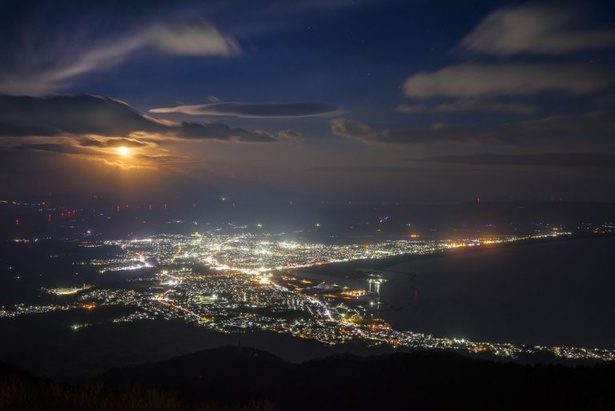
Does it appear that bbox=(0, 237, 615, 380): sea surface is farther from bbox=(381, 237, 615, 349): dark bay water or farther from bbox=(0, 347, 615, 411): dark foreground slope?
bbox=(0, 347, 615, 411): dark foreground slope

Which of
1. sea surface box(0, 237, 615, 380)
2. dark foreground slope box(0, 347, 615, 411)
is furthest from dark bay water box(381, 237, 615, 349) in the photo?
dark foreground slope box(0, 347, 615, 411)

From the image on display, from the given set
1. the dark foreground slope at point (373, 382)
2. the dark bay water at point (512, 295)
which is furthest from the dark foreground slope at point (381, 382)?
the dark bay water at point (512, 295)

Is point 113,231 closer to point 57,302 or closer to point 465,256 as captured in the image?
point 57,302

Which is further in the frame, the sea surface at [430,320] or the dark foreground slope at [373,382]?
the sea surface at [430,320]

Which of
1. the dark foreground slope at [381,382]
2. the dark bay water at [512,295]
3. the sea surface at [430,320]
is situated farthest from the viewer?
the dark bay water at [512,295]

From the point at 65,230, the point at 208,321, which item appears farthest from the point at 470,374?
the point at 65,230

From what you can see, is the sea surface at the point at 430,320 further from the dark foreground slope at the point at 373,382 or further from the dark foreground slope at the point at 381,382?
the dark foreground slope at the point at 381,382

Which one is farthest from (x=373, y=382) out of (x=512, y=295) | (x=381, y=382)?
(x=512, y=295)
